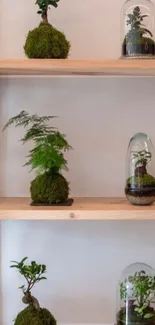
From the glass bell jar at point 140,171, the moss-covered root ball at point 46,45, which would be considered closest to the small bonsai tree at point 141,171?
the glass bell jar at point 140,171

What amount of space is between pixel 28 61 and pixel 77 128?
33 centimetres

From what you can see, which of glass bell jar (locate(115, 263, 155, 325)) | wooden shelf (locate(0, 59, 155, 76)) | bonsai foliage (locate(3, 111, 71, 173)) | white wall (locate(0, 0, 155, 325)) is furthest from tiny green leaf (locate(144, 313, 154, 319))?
wooden shelf (locate(0, 59, 155, 76))

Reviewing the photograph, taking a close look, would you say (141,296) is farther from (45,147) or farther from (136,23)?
(136,23)

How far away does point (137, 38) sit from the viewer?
1414 millimetres

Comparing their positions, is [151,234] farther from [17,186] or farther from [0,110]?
[0,110]

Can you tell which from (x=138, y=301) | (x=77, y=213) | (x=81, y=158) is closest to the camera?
(x=77, y=213)

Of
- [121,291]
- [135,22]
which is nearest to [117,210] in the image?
[121,291]

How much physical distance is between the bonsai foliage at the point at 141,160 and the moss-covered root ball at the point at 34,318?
1.64ft

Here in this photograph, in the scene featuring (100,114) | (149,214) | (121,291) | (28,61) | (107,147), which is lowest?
(121,291)

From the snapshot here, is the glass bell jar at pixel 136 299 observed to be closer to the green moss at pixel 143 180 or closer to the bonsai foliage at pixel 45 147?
the green moss at pixel 143 180

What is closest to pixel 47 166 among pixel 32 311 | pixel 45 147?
pixel 45 147

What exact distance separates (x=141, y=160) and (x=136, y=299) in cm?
42

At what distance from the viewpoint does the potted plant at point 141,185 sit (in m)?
1.40

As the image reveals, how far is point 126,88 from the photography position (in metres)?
1.60
